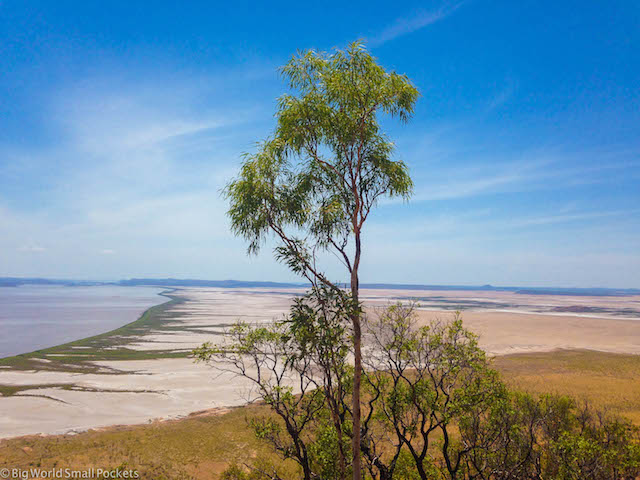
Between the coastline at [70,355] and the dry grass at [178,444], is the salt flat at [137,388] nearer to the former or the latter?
the coastline at [70,355]

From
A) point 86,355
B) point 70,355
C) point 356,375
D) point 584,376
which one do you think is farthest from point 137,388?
point 584,376

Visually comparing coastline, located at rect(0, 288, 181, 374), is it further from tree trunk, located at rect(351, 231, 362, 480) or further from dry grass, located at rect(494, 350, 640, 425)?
dry grass, located at rect(494, 350, 640, 425)

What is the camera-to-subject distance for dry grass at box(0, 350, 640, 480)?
1013 inches

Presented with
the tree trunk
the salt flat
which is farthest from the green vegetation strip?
the tree trunk

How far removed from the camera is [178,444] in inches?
1179

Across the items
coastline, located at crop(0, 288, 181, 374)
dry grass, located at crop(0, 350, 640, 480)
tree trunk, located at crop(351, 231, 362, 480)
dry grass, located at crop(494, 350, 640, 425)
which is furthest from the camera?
coastline, located at crop(0, 288, 181, 374)

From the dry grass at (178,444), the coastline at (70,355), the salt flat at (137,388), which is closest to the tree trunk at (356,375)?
the salt flat at (137,388)

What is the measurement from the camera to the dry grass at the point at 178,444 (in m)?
25.7

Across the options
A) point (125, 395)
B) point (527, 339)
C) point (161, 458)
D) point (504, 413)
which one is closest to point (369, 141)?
point (504, 413)

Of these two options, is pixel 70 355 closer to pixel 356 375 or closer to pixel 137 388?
pixel 137 388

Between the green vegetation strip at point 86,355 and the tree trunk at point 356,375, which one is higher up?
the tree trunk at point 356,375

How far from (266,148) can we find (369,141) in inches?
117

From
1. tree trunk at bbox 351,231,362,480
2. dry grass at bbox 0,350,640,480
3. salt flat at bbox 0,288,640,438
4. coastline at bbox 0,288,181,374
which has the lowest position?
coastline at bbox 0,288,181,374

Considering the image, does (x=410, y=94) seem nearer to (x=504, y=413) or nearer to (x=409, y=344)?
(x=409, y=344)
